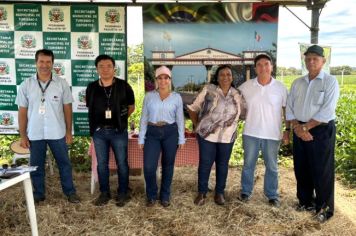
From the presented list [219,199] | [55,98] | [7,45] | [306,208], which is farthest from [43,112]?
[306,208]

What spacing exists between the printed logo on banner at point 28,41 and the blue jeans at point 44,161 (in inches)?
54.2

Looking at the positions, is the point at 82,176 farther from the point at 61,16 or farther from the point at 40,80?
the point at 61,16

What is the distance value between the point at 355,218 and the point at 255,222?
3.51 ft

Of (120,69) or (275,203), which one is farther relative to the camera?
(120,69)

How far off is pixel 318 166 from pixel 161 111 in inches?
59.4

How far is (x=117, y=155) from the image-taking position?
365 cm

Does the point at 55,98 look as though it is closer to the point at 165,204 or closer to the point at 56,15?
the point at 56,15

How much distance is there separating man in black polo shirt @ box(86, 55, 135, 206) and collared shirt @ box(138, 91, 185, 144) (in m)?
0.21

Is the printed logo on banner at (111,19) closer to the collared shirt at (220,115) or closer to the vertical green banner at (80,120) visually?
the vertical green banner at (80,120)

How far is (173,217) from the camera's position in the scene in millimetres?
3518

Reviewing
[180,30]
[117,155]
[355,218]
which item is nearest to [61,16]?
[180,30]

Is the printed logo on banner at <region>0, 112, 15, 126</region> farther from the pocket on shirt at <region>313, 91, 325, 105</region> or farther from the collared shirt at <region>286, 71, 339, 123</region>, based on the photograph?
the pocket on shirt at <region>313, 91, 325, 105</region>

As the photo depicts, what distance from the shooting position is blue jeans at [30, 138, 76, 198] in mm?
3686

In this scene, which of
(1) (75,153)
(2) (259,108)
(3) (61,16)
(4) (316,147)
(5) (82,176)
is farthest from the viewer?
(1) (75,153)
